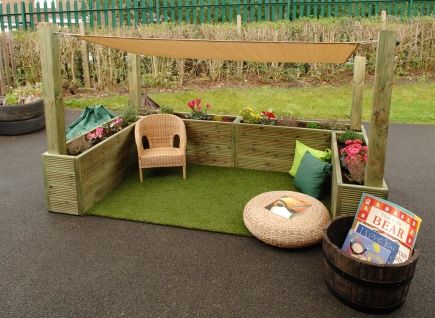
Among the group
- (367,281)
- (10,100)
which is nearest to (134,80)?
(10,100)

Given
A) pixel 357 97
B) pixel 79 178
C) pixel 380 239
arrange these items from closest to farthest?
pixel 380 239 → pixel 79 178 → pixel 357 97

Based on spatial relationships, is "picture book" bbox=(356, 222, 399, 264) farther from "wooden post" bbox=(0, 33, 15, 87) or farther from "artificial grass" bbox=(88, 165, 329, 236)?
"wooden post" bbox=(0, 33, 15, 87)

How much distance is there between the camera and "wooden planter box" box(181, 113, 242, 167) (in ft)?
18.9

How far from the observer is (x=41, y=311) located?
3.08m

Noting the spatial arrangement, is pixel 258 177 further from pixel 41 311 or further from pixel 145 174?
pixel 41 311

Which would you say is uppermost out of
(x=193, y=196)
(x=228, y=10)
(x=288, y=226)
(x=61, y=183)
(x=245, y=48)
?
(x=228, y=10)

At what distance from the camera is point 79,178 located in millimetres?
4379

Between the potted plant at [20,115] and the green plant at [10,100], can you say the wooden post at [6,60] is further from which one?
the green plant at [10,100]

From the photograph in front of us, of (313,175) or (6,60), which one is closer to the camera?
(313,175)

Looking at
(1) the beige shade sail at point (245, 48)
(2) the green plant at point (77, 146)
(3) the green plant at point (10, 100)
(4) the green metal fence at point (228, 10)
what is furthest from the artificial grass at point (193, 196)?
(4) the green metal fence at point (228, 10)

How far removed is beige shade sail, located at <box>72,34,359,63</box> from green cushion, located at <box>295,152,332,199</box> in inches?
43.6

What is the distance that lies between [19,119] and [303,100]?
5.55m

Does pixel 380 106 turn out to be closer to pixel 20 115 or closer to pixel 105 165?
pixel 105 165

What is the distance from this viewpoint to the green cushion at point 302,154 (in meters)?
5.05
